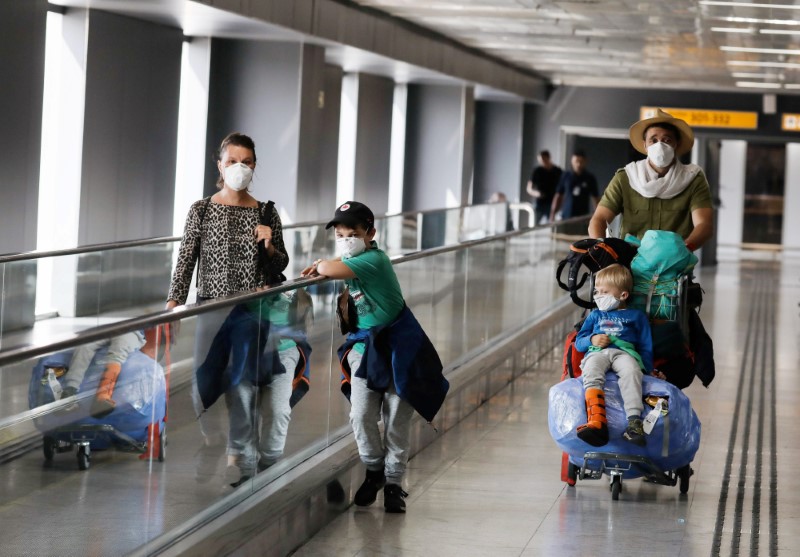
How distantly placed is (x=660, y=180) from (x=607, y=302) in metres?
0.92

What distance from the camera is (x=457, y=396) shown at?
27.7ft

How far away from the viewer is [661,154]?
6742 millimetres

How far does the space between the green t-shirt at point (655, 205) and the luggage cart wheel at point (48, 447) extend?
4158mm

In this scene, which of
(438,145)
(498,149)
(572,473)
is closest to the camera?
(572,473)

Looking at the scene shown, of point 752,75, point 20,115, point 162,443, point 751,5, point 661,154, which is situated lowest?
point 162,443

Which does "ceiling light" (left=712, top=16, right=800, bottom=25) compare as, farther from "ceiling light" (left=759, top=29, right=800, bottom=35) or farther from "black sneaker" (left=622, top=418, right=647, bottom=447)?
"black sneaker" (left=622, top=418, right=647, bottom=447)

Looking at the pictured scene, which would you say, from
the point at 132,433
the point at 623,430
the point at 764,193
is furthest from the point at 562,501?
the point at 764,193

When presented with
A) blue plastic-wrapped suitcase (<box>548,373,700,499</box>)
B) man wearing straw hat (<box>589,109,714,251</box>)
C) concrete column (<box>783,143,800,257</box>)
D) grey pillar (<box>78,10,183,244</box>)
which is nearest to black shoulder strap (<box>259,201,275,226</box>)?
blue plastic-wrapped suitcase (<box>548,373,700,499</box>)

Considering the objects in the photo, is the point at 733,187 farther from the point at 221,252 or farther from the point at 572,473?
the point at 221,252

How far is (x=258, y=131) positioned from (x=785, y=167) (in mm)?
19834

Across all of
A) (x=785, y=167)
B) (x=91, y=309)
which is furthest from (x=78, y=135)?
(x=785, y=167)

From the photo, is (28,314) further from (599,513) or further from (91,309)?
(599,513)

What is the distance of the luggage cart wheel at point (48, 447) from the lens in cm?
340

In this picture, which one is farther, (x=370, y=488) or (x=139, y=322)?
(x=370, y=488)
